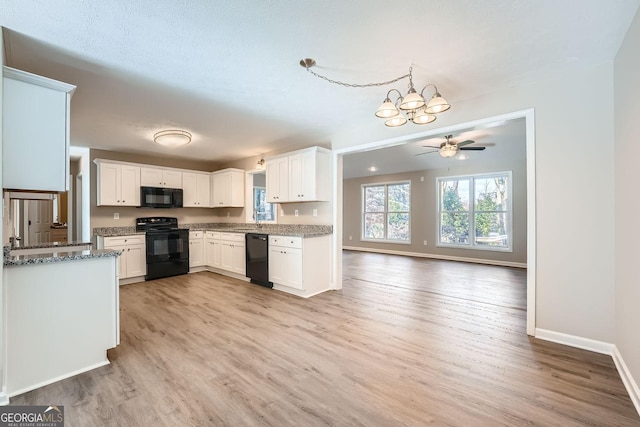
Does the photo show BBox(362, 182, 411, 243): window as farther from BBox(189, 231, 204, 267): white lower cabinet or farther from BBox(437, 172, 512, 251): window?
BBox(189, 231, 204, 267): white lower cabinet

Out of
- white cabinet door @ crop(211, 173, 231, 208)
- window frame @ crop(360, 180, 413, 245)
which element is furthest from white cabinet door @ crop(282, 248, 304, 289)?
window frame @ crop(360, 180, 413, 245)

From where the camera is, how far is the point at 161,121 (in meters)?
3.80

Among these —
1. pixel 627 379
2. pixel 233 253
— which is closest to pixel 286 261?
pixel 233 253

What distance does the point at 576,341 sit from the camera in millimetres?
2535

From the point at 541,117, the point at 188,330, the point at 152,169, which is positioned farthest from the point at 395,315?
the point at 152,169

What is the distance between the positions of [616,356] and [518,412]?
1.30 m

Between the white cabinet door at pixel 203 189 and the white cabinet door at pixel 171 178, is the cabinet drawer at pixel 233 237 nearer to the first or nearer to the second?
the white cabinet door at pixel 203 189

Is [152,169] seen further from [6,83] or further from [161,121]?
[6,83]

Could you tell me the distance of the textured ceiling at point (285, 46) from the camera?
1.77 meters

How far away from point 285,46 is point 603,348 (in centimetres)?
362

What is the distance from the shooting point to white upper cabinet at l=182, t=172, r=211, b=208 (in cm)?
604

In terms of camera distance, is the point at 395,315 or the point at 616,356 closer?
the point at 616,356

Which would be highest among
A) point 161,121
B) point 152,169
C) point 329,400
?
point 161,121

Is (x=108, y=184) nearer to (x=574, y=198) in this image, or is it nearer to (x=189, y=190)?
(x=189, y=190)
